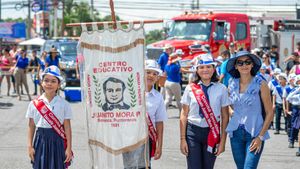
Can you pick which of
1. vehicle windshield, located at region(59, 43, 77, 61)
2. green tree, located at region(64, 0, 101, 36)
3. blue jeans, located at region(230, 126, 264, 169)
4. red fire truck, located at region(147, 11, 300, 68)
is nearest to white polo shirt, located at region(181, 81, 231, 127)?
blue jeans, located at region(230, 126, 264, 169)

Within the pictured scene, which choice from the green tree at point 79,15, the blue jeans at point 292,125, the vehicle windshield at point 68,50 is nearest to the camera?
the blue jeans at point 292,125

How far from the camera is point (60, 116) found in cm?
747

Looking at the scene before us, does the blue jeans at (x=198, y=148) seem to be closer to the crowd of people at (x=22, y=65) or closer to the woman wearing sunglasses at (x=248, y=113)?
the woman wearing sunglasses at (x=248, y=113)

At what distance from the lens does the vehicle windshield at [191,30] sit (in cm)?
2547

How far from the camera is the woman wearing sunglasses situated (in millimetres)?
7320

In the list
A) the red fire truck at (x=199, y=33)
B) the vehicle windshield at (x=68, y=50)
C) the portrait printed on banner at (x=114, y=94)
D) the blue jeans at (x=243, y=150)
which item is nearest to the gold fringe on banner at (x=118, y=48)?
the portrait printed on banner at (x=114, y=94)

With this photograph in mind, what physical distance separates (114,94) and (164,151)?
5.69 metres

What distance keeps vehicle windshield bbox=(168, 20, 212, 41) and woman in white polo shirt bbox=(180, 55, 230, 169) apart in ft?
59.1

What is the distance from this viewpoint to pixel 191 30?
25.8 meters

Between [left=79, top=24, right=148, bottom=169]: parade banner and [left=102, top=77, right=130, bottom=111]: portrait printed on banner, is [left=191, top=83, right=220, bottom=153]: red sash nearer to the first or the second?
[left=79, top=24, right=148, bottom=169]: parade banner

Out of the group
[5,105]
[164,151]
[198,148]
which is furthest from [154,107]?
[5,105]

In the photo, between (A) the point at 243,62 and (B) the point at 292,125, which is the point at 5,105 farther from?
(A) the point at 243,62

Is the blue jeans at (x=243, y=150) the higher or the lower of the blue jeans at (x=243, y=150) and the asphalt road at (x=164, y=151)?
the higher

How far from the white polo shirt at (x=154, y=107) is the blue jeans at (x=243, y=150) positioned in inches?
32.6
